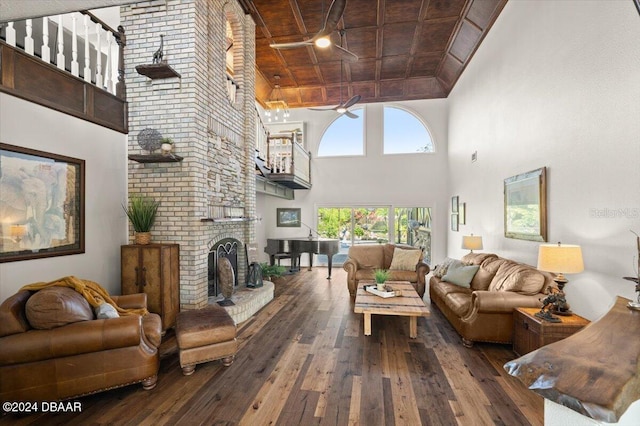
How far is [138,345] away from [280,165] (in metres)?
5.35

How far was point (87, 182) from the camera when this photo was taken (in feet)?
11.7

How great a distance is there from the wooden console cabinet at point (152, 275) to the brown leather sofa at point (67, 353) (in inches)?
38.3

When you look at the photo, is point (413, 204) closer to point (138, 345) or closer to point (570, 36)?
point (570, 36)

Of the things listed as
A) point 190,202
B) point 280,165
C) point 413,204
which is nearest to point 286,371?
point 190,202

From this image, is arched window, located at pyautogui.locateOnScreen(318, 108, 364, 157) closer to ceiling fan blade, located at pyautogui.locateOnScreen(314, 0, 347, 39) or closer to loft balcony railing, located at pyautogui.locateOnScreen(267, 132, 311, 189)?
loft balcony railing, located at pyautogui.locateOnScreen(267, 132, 311, 189)

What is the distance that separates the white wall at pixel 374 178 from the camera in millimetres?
8312

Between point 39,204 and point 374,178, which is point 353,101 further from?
point 39,204

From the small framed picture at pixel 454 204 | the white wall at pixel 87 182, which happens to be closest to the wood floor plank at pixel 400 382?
the white wall at pixel 87 182

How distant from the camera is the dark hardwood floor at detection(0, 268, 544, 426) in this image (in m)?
2.18

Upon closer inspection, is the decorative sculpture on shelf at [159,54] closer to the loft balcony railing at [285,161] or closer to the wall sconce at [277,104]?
the loft balcony railing at [285,161]

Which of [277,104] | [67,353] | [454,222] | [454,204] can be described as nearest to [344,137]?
[277,104]

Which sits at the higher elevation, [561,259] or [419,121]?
[419,121]

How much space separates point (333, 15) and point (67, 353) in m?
4.33

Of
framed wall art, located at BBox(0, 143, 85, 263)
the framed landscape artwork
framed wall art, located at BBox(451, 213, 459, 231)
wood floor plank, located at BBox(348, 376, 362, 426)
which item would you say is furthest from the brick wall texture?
framed wall art, located at BBox(451, 213, 459, 231)
